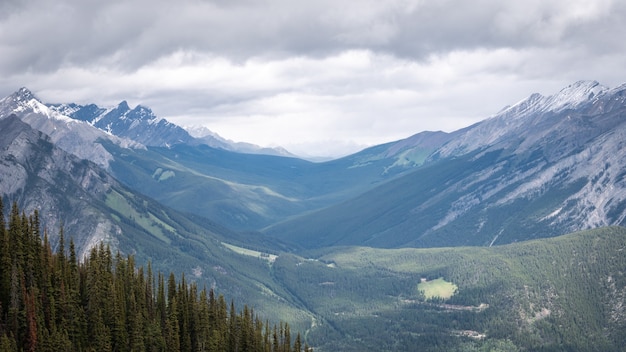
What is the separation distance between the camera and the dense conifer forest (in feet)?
425

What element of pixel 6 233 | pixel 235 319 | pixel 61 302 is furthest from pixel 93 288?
pixel 235 319

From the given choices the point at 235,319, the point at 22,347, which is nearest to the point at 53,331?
the point at 22,347

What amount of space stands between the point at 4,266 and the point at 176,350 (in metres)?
37.0

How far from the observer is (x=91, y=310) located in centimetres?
14425

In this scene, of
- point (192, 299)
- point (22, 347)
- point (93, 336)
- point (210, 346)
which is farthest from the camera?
point (192, 299)

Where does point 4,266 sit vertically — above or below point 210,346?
above

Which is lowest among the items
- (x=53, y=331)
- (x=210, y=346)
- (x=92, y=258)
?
(x=210, y=346)

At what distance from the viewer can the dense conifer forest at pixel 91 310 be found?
12962cm

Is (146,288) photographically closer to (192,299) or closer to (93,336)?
(192,299)

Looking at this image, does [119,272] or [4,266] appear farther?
[119,272]

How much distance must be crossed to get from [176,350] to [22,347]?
35434 mm

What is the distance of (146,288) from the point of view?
169 metres

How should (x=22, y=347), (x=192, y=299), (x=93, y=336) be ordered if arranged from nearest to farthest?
(x=22, y=347)
(x=93, y=336)
(x=192, y=299)

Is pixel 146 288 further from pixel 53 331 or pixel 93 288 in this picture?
pixel 53 331
